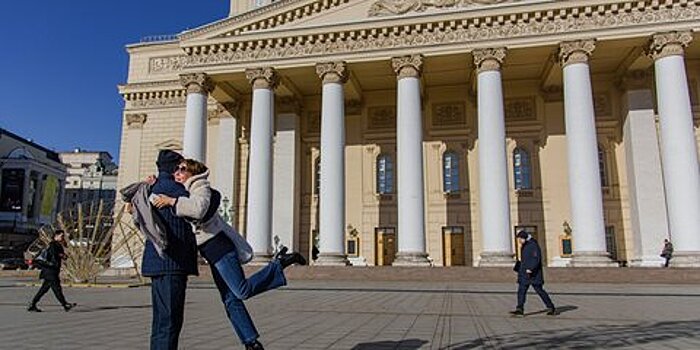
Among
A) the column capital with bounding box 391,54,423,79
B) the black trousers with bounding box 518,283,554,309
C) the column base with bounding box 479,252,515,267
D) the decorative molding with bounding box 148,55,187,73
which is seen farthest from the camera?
the decorative molding with bounding box 148,55,187,73

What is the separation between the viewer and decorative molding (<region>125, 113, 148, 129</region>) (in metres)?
34.6

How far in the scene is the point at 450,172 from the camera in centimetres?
3048

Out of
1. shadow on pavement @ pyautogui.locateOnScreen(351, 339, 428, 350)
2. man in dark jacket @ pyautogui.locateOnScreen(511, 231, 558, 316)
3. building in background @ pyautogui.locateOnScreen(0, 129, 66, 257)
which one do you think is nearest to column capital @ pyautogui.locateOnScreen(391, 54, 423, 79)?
man in dark jacket @ pyautogui.locateOnScreen(511, 231, 558, 316)

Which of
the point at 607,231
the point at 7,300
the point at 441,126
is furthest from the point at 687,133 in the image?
the point at 7,300

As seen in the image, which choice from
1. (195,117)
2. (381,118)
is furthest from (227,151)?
(381,118)

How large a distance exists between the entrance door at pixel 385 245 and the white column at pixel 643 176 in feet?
39.4

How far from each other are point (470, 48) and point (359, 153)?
966cm

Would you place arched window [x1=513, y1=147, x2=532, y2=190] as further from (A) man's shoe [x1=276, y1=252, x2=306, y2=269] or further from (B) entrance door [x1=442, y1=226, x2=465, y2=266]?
(A) man's shoe [x1=276, y1=252, x2=306, y2=269]

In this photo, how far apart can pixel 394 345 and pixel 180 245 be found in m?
3.18

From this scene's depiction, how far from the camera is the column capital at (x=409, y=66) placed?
2477 centimetres

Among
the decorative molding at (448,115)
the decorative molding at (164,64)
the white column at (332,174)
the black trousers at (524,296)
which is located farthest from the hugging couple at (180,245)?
the decorative molding at (164,64)

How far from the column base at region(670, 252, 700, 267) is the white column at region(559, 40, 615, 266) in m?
2.41

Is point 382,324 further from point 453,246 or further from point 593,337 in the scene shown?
point 453,246

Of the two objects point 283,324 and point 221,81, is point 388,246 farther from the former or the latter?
point 283,324
